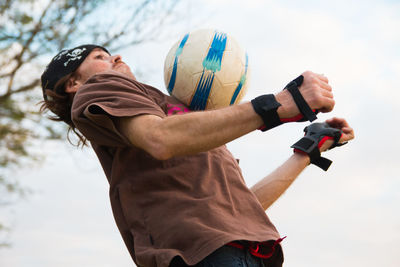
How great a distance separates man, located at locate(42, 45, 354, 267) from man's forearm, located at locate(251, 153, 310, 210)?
0.52 metres

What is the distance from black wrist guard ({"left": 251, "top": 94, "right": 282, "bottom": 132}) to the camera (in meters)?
1.92

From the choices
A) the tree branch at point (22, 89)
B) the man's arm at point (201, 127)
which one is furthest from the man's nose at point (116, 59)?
the tree branch at point (22, 89)

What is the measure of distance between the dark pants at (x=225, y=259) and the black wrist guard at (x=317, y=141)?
1.01m

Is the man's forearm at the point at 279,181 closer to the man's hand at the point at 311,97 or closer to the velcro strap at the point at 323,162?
the velcro strap at the point at 323,162

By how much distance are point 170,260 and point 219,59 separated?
1113mm

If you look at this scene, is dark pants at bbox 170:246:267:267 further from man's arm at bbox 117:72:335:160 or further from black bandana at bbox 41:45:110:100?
black bandana at bbox 41:45:110:100

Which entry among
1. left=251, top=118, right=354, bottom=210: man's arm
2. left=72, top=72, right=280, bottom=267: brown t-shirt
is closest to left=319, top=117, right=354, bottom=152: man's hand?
left=251, top=118, right=354, bottom=210: man's arm

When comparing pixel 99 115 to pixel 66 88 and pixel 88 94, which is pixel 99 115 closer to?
pixel 88 94

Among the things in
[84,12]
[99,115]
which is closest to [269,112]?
[99,115]

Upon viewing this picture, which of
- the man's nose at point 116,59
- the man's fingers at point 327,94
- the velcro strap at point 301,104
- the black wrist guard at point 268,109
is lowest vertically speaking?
the man's nose at point 116,59

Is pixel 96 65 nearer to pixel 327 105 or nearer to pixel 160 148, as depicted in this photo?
pixel 160 148

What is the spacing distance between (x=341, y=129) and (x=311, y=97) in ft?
3.67

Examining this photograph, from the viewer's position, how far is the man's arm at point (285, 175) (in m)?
2.95

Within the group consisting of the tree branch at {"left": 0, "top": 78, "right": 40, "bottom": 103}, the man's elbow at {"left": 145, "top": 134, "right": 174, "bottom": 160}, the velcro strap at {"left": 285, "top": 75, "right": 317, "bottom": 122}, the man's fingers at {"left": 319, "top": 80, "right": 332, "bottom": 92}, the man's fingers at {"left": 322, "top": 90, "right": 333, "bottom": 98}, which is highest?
the man's fingers at {"left": 319, "top": 80, "right": 332, "bottom": 92}
